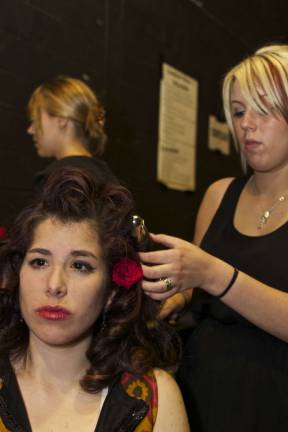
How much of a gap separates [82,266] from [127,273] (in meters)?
0.11

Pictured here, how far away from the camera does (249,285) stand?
135cm

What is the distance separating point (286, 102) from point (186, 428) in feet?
3.07

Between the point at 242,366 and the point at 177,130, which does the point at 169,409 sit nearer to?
the point at 242,366

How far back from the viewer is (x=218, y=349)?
1.55 m

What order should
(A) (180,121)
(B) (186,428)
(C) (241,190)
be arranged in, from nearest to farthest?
(B) (186,428) → (C) (241,190) → (A) (180,121)

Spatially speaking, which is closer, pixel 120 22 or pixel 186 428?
pixel 186 428

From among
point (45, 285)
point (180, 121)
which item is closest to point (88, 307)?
point (45, 285)

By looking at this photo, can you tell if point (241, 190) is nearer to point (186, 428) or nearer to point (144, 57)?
point (186, 428)

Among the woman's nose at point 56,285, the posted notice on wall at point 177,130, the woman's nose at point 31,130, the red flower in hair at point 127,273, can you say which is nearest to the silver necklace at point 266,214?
the red flower in hair at point 127,273

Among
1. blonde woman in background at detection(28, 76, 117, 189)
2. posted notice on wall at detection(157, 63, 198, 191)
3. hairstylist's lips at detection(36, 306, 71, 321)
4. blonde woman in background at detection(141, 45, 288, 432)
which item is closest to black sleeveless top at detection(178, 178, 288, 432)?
blonde woman in background at detection(141, 45, 288, 432)

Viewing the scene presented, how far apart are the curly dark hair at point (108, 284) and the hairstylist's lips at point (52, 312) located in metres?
0.16

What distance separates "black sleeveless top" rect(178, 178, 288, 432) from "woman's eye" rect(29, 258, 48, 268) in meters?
0.59

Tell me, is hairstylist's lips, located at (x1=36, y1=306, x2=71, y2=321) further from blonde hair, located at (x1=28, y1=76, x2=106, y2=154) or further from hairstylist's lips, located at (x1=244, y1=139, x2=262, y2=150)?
blonde hair, located at (x1=28, y1=76, x2=106, y2=154)

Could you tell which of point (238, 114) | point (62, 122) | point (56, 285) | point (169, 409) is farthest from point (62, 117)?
point (169, 409)
